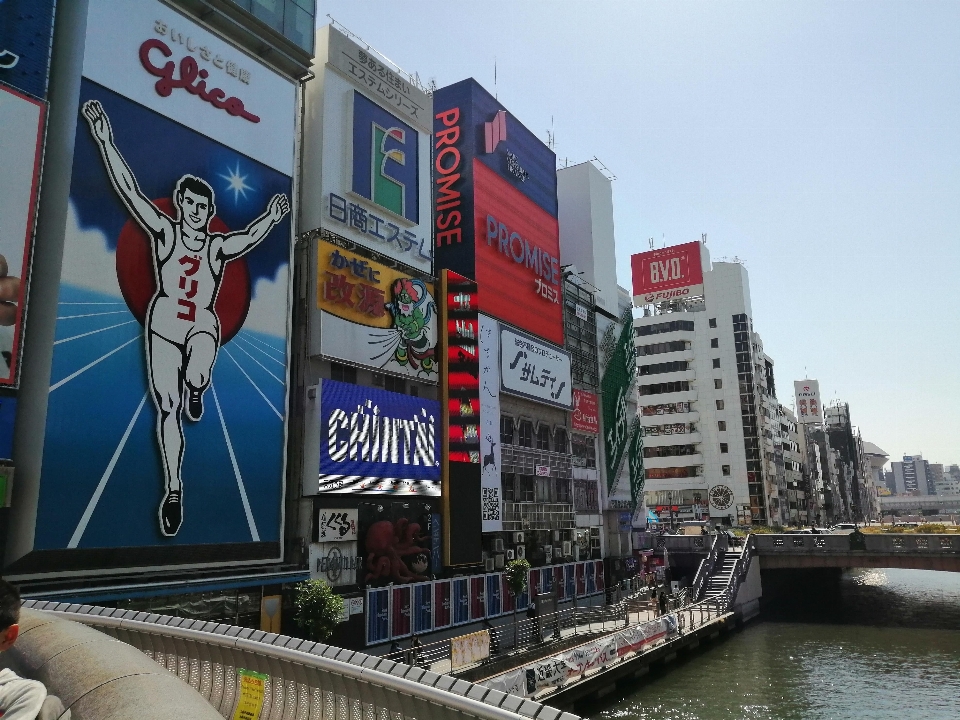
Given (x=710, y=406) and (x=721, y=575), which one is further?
(x=710, y=406)

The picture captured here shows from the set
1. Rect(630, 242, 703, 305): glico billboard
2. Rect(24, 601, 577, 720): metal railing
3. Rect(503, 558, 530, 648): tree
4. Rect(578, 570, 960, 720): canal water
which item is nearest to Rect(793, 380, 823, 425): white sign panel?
Rect(630, 242, 703, 305): glico billboard

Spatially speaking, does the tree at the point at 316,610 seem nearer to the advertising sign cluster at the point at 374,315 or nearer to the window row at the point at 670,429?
the advertising sign cluster at the point at 374,315

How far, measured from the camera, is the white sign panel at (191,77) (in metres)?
29.1

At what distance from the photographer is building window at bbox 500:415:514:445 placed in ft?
164

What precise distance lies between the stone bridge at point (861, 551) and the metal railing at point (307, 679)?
56.9 m

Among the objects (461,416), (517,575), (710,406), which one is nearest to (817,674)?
(517,575)

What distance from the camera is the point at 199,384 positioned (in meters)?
29.8

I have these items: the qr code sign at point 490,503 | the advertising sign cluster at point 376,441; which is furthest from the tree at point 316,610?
the qr code sign at point 490,503

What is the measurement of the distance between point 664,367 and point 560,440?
63.1m

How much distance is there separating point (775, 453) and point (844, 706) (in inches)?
3622

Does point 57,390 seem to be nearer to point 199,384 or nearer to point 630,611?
point 199,384

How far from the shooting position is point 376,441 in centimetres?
3728

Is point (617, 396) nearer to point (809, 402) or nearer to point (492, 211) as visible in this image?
point (492, 211)

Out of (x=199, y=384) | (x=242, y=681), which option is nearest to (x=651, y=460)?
(x=199, y=384)
